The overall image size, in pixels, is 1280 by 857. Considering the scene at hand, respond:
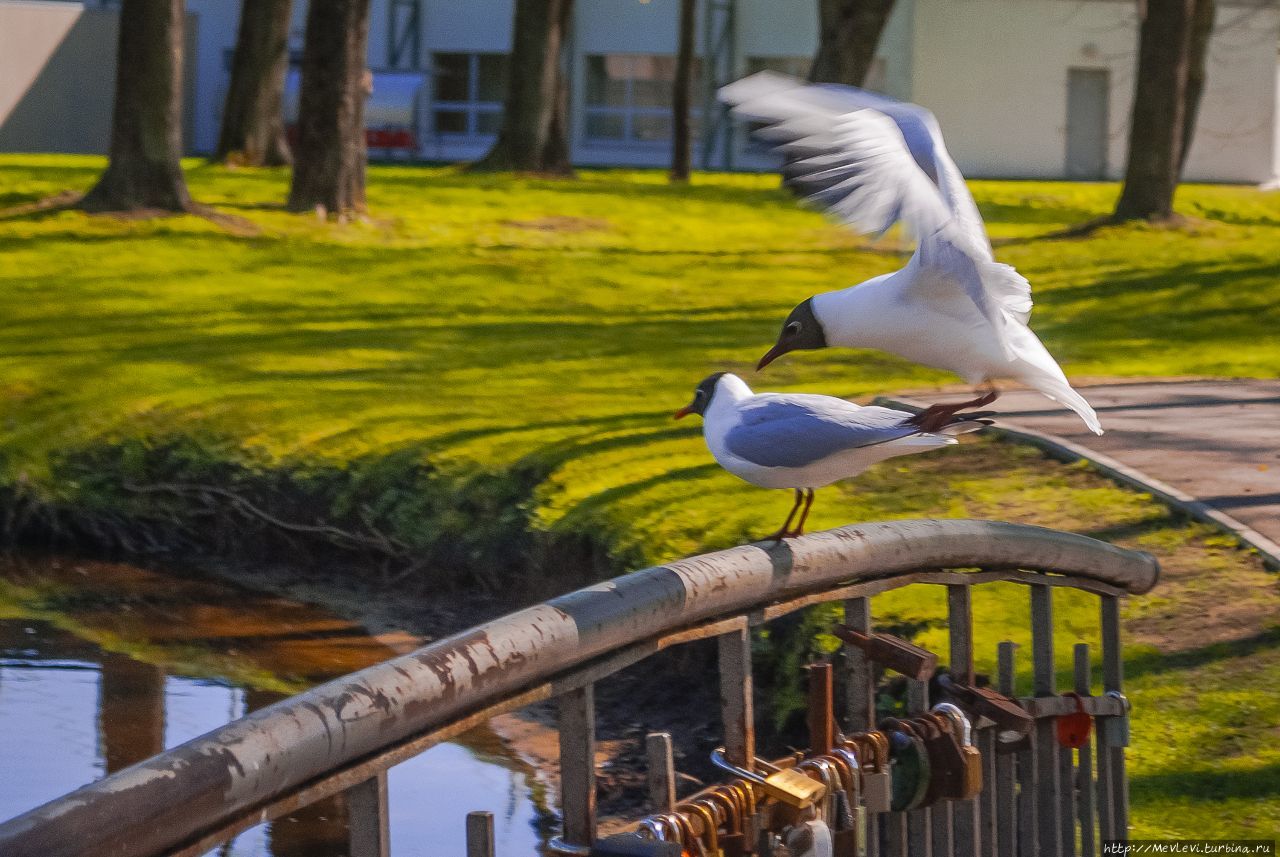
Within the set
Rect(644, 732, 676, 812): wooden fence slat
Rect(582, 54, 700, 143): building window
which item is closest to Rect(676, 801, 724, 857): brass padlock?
Rect(644, 732, 676, 812): wooden fence slat

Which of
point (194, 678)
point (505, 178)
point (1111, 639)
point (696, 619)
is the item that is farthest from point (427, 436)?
point (505, 178)

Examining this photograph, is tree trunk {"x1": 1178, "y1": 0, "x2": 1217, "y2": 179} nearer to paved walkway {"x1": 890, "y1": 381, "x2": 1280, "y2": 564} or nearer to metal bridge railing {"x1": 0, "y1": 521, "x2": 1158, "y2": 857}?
paved walkway {"x1": 890, "y1": 381, "x2": 1280, "y2": 564}

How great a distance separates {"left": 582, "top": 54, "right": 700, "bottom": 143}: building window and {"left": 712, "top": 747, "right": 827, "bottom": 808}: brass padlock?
131 feet

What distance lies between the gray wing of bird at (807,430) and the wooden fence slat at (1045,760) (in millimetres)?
514

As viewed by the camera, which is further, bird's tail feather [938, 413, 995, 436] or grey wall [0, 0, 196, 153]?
grey wall [0, 0, 196, 153]

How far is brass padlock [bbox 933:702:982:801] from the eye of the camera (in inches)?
142

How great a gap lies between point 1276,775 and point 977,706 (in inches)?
85.1

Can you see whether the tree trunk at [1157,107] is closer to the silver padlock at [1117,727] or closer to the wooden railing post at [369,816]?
the silver padlock at [1117,727]

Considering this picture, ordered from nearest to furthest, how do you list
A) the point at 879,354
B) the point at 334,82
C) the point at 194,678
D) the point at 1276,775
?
1. the point at 1276,775
2. the point at 194,678
3. the point at 879,354
4. the point at 334,82

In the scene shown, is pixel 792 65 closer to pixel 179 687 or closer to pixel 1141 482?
pixel 1141 482

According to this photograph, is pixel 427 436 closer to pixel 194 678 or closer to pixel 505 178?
pixel 194 678

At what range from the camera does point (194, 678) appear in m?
8.40

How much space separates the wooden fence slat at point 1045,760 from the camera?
4078 millimetres

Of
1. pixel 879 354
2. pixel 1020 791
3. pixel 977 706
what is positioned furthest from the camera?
pixel 879 354
